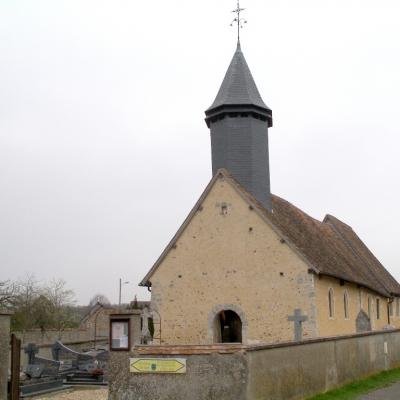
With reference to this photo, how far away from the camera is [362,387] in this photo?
1456cm

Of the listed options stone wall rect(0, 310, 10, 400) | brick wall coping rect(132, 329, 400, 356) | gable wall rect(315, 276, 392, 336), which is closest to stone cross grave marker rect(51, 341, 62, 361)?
gable wall rect(315, 276, 392, 336)

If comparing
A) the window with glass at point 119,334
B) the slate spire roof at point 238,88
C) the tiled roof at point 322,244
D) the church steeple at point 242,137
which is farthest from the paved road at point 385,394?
the slate spire roof at point 238,88

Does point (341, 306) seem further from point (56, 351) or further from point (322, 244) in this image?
point (56, 351)

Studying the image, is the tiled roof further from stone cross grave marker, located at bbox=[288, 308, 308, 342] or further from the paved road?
the paved road

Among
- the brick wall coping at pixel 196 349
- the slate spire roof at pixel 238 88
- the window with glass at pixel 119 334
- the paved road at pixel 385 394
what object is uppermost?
the slate spire roof at pixel 238 88

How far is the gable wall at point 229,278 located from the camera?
Result: 19250 millimetres

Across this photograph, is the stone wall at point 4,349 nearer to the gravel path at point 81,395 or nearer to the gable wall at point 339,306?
the gravel path at point 81,395

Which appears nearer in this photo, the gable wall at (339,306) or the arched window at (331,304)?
the gable wall at (339,306)

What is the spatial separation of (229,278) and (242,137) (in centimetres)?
530

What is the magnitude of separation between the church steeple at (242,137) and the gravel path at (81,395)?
345 inches

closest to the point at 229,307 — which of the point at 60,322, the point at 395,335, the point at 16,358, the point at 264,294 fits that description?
the point at 264,294

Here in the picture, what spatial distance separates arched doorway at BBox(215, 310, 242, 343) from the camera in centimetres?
2095

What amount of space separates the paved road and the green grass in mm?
215

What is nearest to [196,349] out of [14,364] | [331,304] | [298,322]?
[14,364]
